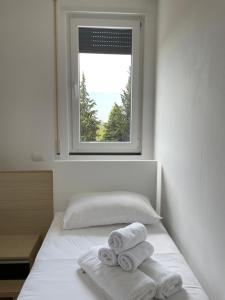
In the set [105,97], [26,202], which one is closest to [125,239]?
[26,202]

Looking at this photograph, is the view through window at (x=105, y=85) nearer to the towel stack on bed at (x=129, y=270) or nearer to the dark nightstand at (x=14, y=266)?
the dark nightstand at (x=14, y=266)

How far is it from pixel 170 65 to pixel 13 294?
1.86m

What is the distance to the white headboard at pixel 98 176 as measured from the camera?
7.56ft

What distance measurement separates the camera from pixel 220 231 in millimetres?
1161

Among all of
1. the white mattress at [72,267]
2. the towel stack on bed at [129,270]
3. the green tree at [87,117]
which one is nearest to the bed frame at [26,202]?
the white mattress at [72,267]

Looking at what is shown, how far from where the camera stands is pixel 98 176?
232 cm

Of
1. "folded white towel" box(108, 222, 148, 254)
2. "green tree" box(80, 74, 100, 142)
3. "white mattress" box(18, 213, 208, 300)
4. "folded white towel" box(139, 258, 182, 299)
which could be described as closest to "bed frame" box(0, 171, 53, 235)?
"white mattress" box(18, 213, 208, 300)

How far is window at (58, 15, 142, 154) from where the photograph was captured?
2.46 meters

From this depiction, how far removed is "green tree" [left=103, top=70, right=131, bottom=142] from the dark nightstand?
3.80 ft

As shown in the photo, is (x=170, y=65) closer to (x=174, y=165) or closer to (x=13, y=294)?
(x=174, y=165)

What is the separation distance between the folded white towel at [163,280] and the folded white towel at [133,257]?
0.05 metres

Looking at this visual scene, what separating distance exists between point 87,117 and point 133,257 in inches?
61.1

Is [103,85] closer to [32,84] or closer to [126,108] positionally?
[126,108]

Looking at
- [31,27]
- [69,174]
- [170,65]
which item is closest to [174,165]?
[170,65]
